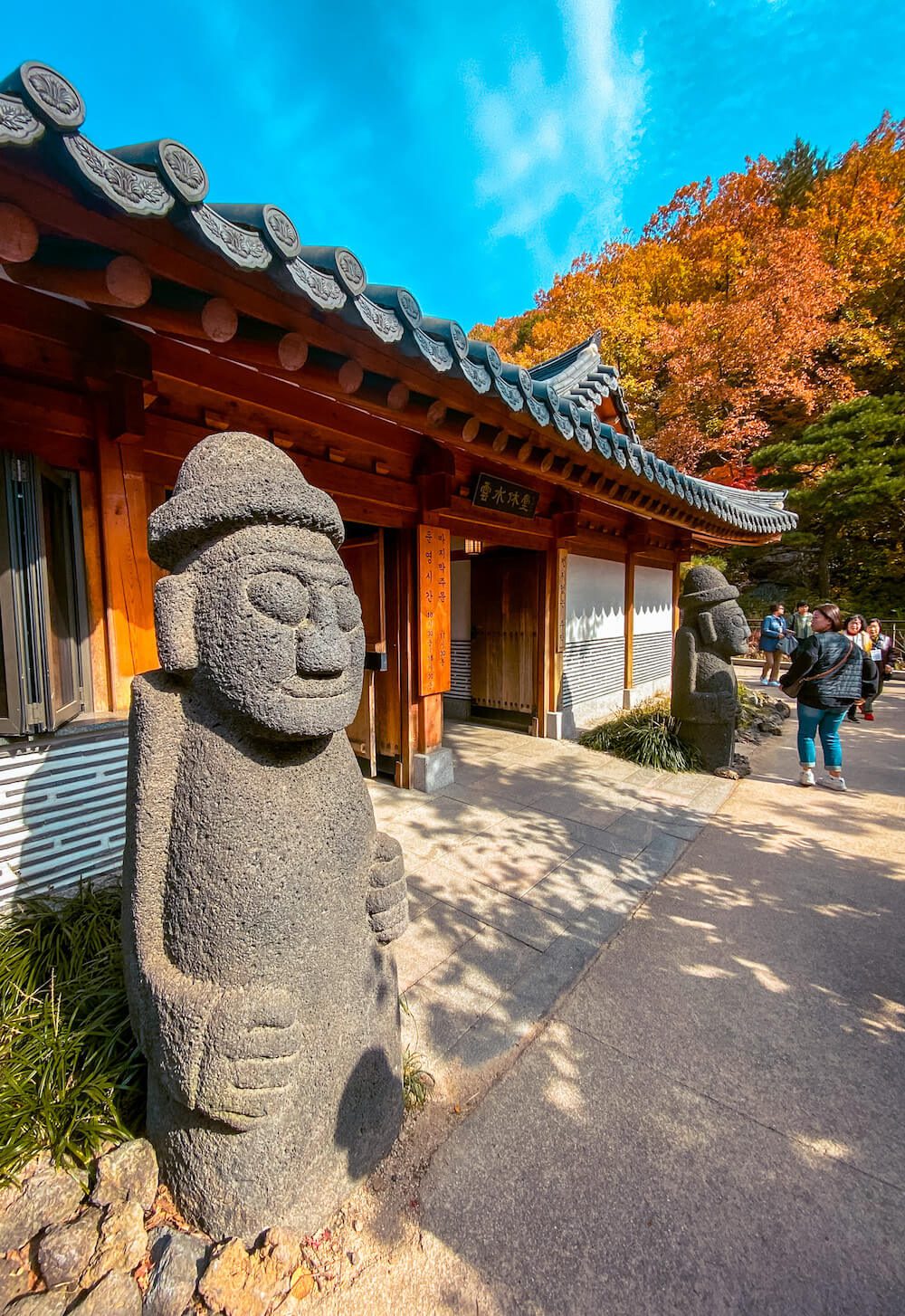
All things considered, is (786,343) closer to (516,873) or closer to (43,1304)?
(516,873)

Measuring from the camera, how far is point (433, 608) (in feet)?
17.3

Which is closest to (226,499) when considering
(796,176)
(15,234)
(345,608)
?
(345,608)

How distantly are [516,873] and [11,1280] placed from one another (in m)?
2.92

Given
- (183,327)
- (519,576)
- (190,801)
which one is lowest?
(190,801)

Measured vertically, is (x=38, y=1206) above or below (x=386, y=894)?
below

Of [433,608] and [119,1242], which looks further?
[433,608]

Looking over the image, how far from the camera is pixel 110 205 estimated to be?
1.49m

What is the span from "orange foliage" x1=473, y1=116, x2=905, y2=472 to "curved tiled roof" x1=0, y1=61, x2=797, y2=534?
46.4ft

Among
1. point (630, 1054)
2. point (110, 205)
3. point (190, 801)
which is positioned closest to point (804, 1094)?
point (630, 1054)

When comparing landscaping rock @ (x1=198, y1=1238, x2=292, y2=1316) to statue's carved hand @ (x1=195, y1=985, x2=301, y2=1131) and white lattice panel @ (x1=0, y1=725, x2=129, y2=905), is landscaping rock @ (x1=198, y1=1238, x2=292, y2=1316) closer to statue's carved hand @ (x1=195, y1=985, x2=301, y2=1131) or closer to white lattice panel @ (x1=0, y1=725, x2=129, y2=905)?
statue's carved hand @ (x1=195, y1=985, x2=301, y2=1131)

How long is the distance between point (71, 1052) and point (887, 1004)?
3.68 metres

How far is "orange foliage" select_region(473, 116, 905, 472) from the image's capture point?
1478 centimetres

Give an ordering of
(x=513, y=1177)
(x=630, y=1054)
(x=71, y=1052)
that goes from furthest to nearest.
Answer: (x=630, y=1054), (x=71, y=1052), (x=513, y=1177)

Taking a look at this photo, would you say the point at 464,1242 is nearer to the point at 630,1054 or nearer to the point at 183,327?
the point at 630,1054
